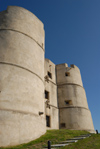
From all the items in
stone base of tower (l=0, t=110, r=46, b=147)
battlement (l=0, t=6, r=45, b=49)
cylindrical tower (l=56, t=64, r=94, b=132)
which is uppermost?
battlement (l=0, t=6, r=45, b=49)

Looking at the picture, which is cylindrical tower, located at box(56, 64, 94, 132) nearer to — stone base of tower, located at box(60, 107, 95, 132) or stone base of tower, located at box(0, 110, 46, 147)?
stone base of tower, located at box(60, 107, 95, 132)

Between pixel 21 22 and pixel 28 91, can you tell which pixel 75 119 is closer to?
pixel 28 91

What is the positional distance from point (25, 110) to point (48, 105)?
6367 millimetres

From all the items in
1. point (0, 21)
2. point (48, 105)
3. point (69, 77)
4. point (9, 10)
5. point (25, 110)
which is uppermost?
point (9, 10)

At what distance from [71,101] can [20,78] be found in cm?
1041

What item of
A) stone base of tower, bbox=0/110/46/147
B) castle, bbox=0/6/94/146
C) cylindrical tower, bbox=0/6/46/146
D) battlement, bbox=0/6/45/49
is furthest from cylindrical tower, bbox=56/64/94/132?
stone base of tower, bbox=0/110/46/147

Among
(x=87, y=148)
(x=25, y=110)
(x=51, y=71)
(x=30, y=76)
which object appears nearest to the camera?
(x=87, y=148)

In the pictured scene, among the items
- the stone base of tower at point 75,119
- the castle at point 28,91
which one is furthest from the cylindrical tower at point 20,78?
the stone base of tower at point 75,119

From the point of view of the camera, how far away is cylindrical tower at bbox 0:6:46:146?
9.44 meters

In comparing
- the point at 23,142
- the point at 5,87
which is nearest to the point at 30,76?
the point at 5,87

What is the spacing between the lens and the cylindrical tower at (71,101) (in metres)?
18.2

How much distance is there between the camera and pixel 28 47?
44.5ft

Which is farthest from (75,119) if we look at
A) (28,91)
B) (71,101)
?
(28,91)

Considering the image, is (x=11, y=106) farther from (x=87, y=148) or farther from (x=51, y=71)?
(x=51, y=71)
